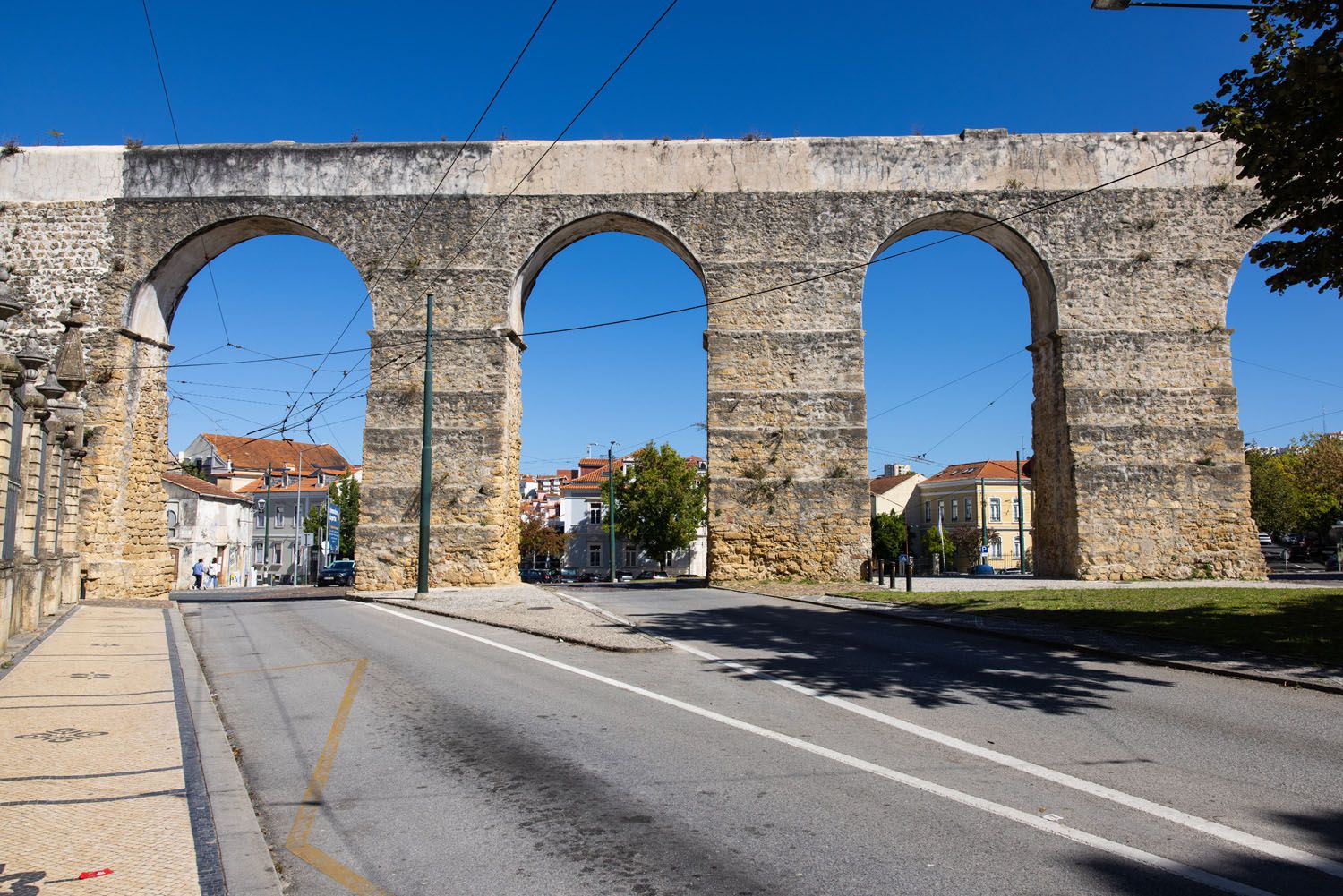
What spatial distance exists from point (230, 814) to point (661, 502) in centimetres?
5671

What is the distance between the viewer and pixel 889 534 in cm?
6788

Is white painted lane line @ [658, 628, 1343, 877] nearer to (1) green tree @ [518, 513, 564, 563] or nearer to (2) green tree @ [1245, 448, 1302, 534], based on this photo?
(2) green tree @ [1245, 448, 1302, 534]

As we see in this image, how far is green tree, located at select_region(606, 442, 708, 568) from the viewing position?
200 feet

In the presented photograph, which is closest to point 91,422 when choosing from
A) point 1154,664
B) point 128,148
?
point 128,148

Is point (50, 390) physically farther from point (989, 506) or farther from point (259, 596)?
point (989, 506)

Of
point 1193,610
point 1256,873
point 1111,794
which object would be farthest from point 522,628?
point 1256,873

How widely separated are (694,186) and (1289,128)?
1459cm

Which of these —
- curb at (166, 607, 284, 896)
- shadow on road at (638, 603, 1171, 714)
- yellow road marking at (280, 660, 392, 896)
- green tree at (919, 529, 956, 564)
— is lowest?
yellow road marking at (280, 660, 392, 896)

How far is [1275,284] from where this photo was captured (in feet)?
30.8

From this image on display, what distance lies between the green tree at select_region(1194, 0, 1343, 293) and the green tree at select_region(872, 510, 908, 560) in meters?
58.0

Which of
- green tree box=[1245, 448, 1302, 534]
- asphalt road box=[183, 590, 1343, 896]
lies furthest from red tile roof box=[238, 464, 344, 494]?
green tree box=[1245, 448, 1302, 534]

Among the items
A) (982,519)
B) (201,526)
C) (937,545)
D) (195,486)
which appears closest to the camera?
(195,486)

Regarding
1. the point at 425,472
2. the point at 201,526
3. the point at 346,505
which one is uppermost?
the point at 346,505

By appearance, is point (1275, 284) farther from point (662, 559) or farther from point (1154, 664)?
point (662, 559)
